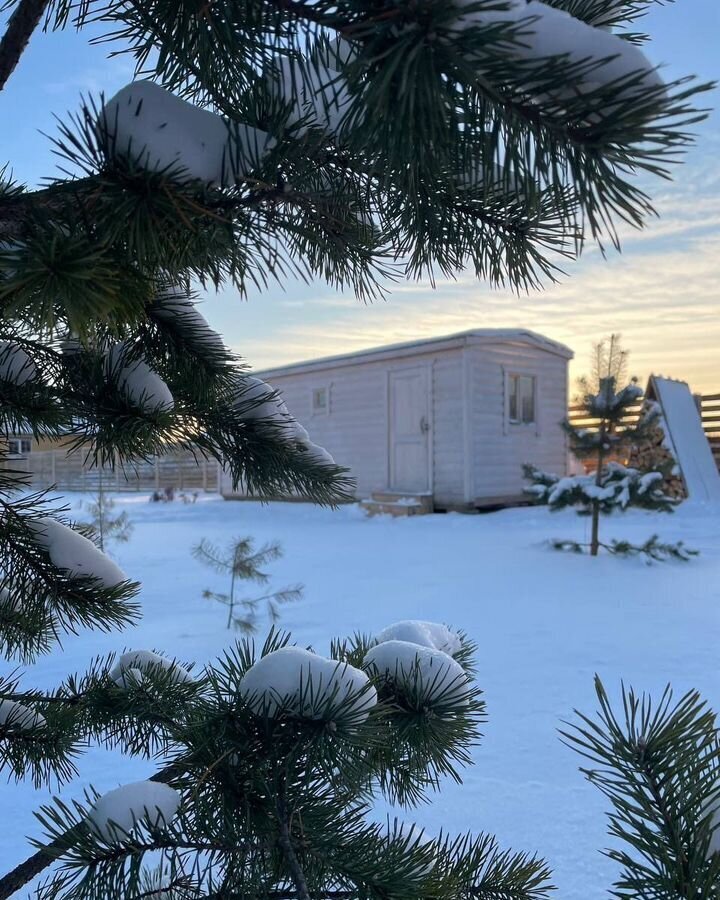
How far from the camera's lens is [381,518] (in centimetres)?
1426

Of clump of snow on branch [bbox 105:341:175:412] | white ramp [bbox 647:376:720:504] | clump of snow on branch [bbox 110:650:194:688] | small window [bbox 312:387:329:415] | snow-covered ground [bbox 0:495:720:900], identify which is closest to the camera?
clump of snow on branch [bbox 105:341:175:412]

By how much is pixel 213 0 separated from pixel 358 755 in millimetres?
1036

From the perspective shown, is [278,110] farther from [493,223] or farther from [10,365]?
[10,365]

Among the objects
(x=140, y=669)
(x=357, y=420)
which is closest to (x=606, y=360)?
(x=357, y=420)

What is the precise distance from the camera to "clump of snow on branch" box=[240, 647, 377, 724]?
94cm

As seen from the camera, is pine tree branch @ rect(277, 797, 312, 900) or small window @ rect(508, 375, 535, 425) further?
small window @ rect(508, 375, 535, 425)

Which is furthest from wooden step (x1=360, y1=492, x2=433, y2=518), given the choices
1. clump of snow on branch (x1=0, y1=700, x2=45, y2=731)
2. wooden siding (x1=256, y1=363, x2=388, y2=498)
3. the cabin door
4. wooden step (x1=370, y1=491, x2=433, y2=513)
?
clump of snow on branch (x1=0, y1=700, x2=45, y2=731)

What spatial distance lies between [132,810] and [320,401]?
16.9 m

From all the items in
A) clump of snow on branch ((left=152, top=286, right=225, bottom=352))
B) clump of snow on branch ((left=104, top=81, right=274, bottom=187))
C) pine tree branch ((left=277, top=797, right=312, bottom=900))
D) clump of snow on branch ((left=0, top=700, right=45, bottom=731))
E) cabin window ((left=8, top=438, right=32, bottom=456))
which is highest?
clump of snow on branch ((left=104, top=81, right=274, bottom=187))

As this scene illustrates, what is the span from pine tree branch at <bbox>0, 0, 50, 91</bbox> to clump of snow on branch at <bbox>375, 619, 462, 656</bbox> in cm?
119

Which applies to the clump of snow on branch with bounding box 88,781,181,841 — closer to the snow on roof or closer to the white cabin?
the white cabin

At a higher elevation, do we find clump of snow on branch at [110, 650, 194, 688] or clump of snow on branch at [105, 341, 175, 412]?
clump of snow on branch at [105, 341, 175, 412]

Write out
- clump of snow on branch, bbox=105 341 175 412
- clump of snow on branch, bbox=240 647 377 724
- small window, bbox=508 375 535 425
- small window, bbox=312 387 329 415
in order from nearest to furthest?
clump of snow on branch, bbox=240 647 377 724 < clump of snow on branch, bbox=105 341 175 412 < small window, bbox=508 375 535 425 < small window, bbox=312 387 329 415

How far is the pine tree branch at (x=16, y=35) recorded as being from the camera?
1053 millimetres
